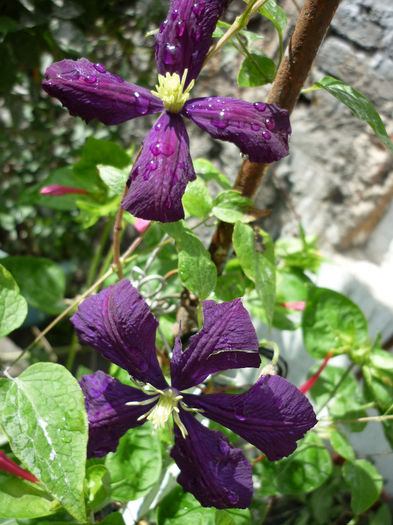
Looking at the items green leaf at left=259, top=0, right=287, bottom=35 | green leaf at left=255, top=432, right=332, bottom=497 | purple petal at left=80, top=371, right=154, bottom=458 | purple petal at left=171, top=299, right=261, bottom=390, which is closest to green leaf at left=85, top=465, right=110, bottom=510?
purple petal at left=80, top=371, right=154, bottom=458

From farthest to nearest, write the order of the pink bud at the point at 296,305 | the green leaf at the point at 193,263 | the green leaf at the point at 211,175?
the pink bud at the point at 296,305
the green leaf at the point at 211,175
the green leaf at the point at 193,263

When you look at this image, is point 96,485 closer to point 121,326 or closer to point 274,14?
point 121,326

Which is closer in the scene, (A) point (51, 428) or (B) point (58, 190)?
(A) point (51, 428)

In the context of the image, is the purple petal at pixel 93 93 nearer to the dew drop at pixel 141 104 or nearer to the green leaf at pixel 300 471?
the dew drop at pixel 141 104

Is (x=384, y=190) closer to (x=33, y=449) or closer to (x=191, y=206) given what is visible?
(x=191, y=206)

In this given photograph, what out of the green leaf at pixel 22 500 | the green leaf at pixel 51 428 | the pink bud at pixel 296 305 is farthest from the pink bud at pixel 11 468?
the pink bud at pixel 296 305

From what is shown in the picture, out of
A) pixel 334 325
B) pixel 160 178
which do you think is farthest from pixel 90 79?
pixel 334 325

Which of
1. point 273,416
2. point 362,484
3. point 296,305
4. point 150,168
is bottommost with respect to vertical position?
point 362,484
